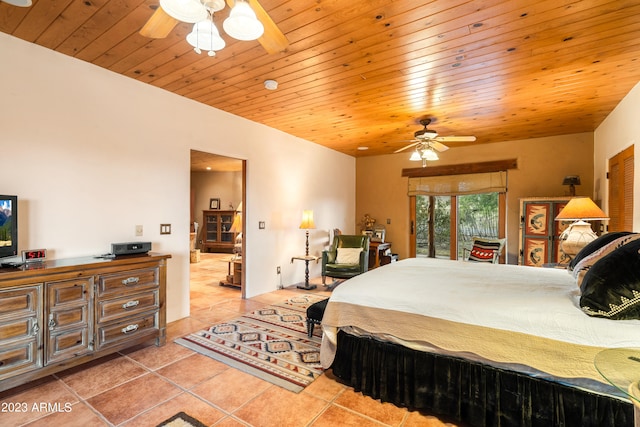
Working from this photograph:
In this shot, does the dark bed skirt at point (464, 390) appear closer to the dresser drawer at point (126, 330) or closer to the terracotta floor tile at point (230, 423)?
the terracotta floor tile at point (230, 423)

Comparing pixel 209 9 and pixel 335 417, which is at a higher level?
pixel 209 9

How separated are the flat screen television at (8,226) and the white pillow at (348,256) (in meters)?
3.87

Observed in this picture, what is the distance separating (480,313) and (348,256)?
3.29m

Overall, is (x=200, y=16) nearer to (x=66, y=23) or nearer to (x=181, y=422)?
(x=66, y=23)

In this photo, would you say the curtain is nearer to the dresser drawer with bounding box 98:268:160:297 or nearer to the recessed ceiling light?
the recessed ceiling light

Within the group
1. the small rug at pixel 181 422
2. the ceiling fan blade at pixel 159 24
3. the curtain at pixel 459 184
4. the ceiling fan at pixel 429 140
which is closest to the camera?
the ceiling fan blade at pixel 159 24

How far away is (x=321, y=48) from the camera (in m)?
2.45

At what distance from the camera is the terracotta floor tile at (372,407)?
75.4 inches

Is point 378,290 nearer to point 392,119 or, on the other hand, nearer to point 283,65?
point 283,65

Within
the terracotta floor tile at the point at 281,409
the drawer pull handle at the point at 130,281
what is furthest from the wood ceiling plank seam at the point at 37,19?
the terracotta floor tile at the point at 281,409

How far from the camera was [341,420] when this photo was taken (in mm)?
1892

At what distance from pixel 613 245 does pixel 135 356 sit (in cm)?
387

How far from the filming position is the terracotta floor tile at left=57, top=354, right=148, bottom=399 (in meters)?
2.21

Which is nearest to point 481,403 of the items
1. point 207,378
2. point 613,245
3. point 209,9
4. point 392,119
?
point 613,245
